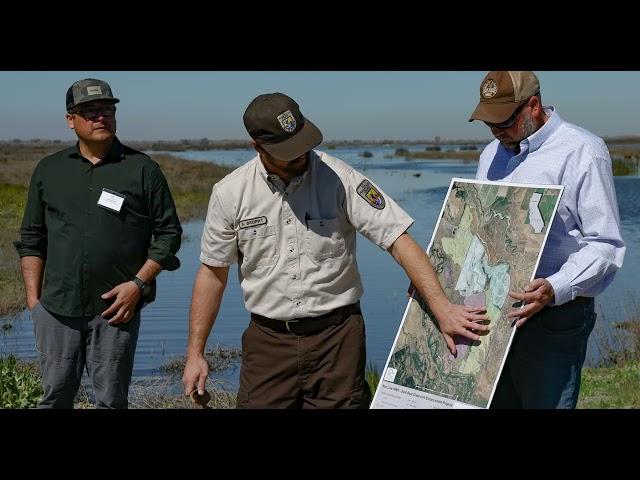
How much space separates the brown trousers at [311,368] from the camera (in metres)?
3.91

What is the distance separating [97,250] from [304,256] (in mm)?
1292

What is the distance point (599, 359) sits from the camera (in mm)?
8617

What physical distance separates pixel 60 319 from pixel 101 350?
257 mm

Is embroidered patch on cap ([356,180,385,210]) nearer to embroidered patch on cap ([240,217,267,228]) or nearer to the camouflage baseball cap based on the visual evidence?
embroidered patch on cap ([240,217,267,228])

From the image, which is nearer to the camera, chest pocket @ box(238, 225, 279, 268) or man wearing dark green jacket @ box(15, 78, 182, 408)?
chest pocket @ box(238, 225, 279, 268)

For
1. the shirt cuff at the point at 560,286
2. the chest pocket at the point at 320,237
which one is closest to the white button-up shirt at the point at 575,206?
the shirt cuff at the point at 560,286

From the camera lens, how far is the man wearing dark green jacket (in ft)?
15.4

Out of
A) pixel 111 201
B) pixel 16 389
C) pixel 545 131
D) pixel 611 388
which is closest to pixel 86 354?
pixel 111 201

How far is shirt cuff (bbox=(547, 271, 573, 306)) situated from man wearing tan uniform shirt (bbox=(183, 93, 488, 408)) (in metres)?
0.46

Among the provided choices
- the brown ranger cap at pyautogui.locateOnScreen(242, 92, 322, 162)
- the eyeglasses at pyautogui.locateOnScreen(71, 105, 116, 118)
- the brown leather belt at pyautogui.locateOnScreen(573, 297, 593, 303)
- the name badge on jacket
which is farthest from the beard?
the eyeglasses at pyautogui.locateOnScreen(71, 105, 116, 118)

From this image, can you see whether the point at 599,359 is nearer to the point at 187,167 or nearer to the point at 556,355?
the point at 556,355

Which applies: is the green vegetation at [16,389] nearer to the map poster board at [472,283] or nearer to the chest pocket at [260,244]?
the chest pocket at [260,244]
